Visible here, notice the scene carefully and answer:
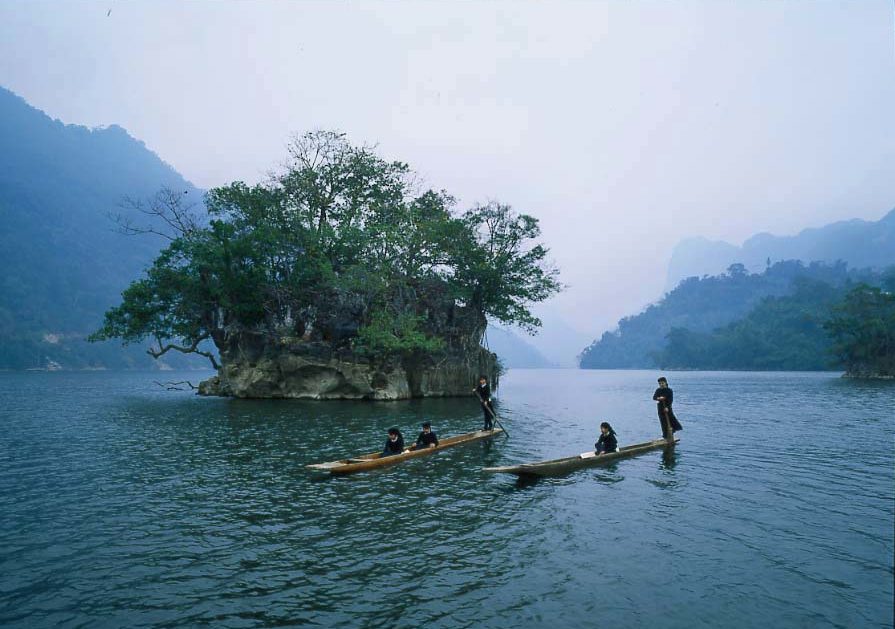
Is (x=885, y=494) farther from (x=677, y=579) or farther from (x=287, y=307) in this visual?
(x=287, y=307)

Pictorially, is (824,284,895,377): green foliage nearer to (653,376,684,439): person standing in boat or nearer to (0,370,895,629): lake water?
(0,370,895,629): lake water

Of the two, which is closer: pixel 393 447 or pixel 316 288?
pixel 393 447

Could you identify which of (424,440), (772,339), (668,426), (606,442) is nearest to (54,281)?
(424,440)

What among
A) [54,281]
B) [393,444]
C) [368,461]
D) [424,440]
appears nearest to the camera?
[368,461]

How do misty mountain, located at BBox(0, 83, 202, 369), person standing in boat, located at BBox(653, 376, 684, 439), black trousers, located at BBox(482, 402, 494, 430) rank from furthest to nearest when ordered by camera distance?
misty mountain, located at BBox(0, 83, 202, 369), black trousers, located at BBox(482, 402, 494, 430), person standing in boat, located at BBox(653, 376, 684, 439)

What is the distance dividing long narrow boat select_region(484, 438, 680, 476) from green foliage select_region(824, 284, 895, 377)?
79.8 meters

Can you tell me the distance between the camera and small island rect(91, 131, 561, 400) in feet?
148

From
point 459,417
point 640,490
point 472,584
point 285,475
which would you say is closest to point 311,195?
point 459,417

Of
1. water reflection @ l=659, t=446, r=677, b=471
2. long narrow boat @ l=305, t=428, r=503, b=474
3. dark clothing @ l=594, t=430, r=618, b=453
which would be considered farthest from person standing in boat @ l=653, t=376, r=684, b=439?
long narrow boat @ l=305, t=428, r=503, b=474

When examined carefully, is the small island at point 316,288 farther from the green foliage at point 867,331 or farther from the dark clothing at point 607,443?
the green foliage at point 867,331

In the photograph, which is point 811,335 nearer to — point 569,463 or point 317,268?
point 317,268

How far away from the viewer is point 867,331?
7875 centimetres

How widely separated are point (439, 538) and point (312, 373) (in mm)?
36840

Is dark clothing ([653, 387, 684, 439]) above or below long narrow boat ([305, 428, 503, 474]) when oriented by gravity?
above
